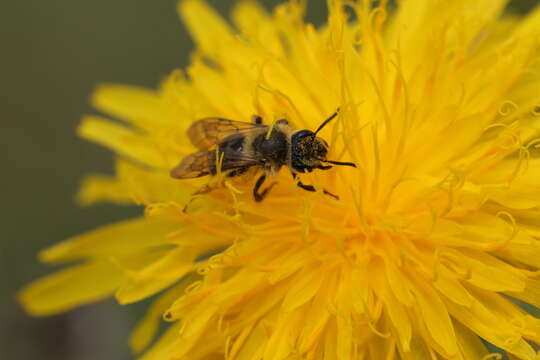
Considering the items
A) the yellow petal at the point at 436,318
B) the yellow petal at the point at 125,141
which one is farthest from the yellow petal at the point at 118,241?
the yellow petal at the point at 436,318

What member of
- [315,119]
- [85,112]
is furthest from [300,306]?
[85,112]

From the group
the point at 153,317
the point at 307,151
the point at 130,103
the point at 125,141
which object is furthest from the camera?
the point at 130,103

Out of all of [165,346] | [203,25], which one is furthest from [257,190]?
[203,25]

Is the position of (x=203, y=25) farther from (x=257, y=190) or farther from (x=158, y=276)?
(x=158, y=276)

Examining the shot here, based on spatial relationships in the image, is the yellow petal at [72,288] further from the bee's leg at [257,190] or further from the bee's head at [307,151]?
the bee's head at [307,151]

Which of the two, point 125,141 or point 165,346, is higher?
point 125,141

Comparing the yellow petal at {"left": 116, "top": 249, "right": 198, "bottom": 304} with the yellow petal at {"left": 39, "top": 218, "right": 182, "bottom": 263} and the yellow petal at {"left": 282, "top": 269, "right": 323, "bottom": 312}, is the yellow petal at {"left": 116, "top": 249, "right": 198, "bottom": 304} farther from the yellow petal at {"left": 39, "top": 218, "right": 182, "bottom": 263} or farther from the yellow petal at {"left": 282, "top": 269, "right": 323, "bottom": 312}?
the yellow petal at {"left": 282, "top": 269, "right": 323, "bottom": 312}
